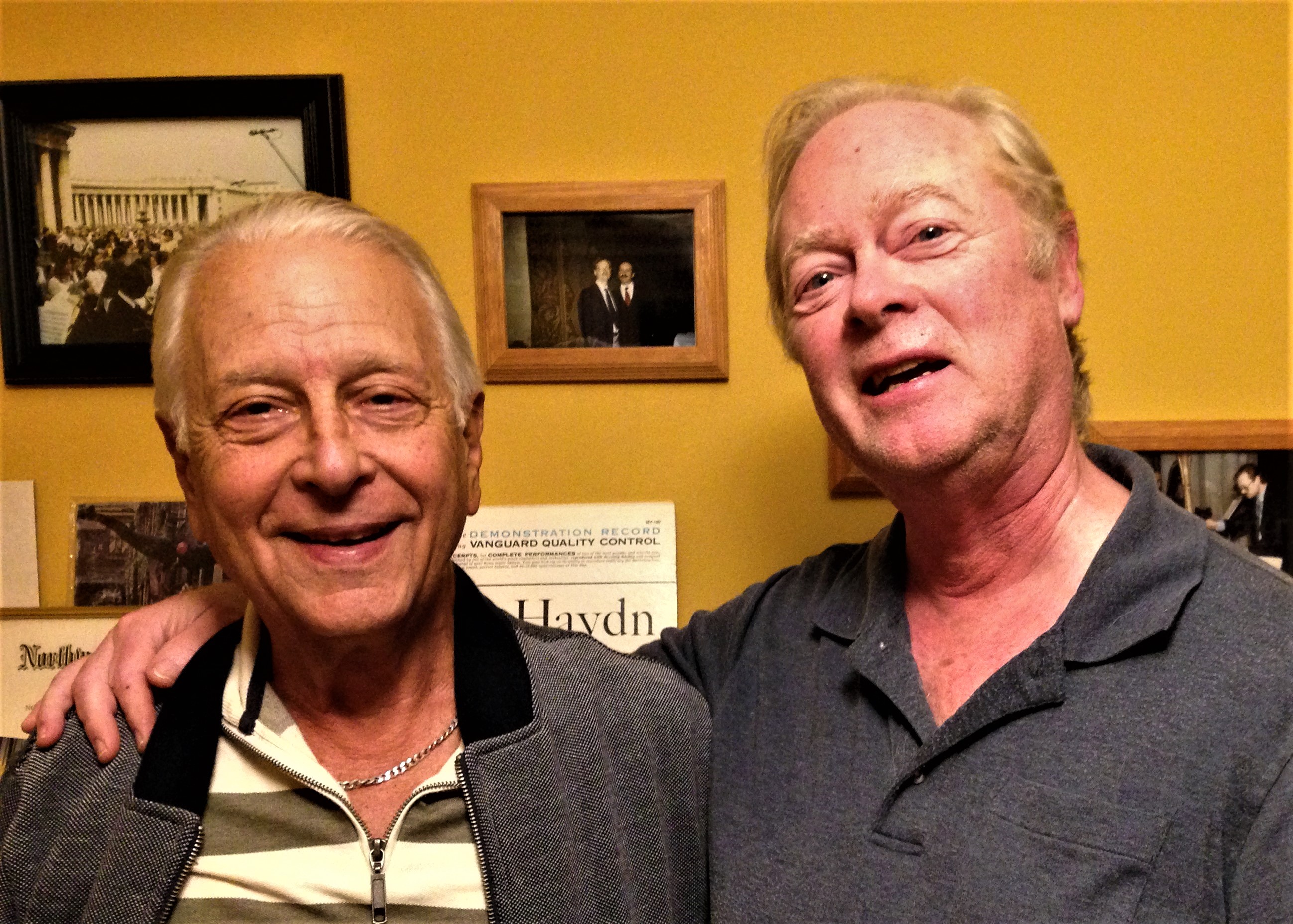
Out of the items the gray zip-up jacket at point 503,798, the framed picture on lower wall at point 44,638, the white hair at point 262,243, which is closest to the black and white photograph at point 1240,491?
the gray zip-up jacket at point 503,798

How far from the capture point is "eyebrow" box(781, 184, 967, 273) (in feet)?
3.60

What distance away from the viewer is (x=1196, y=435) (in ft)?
5.26

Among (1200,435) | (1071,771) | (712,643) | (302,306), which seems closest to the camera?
(1071,771)

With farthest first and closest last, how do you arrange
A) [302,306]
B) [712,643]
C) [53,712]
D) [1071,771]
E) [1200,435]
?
[1200,435] → [712,643] → [53,712] → [302,306] → [1071,771]

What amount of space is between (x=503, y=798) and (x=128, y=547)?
955mm

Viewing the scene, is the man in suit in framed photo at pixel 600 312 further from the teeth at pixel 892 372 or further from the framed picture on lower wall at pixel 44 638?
the framed picture on lower wall at pixel 44 638

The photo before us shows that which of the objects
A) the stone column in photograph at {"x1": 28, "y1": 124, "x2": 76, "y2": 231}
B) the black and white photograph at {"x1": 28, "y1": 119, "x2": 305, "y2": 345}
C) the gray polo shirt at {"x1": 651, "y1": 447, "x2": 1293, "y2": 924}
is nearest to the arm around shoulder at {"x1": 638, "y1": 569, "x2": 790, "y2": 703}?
the gray polo shirt at {"x1": 651, "y1": 447, "x2": 1293, "y2": 924}

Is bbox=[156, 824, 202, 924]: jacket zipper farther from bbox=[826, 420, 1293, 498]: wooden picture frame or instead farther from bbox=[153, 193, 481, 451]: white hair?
bbox=[826, 420, 1293, 498]: wooden picture frame

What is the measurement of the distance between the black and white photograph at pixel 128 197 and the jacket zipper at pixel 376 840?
0.93m

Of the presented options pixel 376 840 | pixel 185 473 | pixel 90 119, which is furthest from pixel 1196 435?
pixel 90 119

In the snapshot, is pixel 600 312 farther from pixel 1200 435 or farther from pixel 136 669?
pixel 1200 435

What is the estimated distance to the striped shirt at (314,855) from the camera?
1090 millimetres

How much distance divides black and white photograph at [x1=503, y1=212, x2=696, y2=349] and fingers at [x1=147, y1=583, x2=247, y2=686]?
23.7 inches

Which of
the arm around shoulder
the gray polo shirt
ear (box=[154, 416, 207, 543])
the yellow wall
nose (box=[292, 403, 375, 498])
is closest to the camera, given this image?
the gray polo shirt
